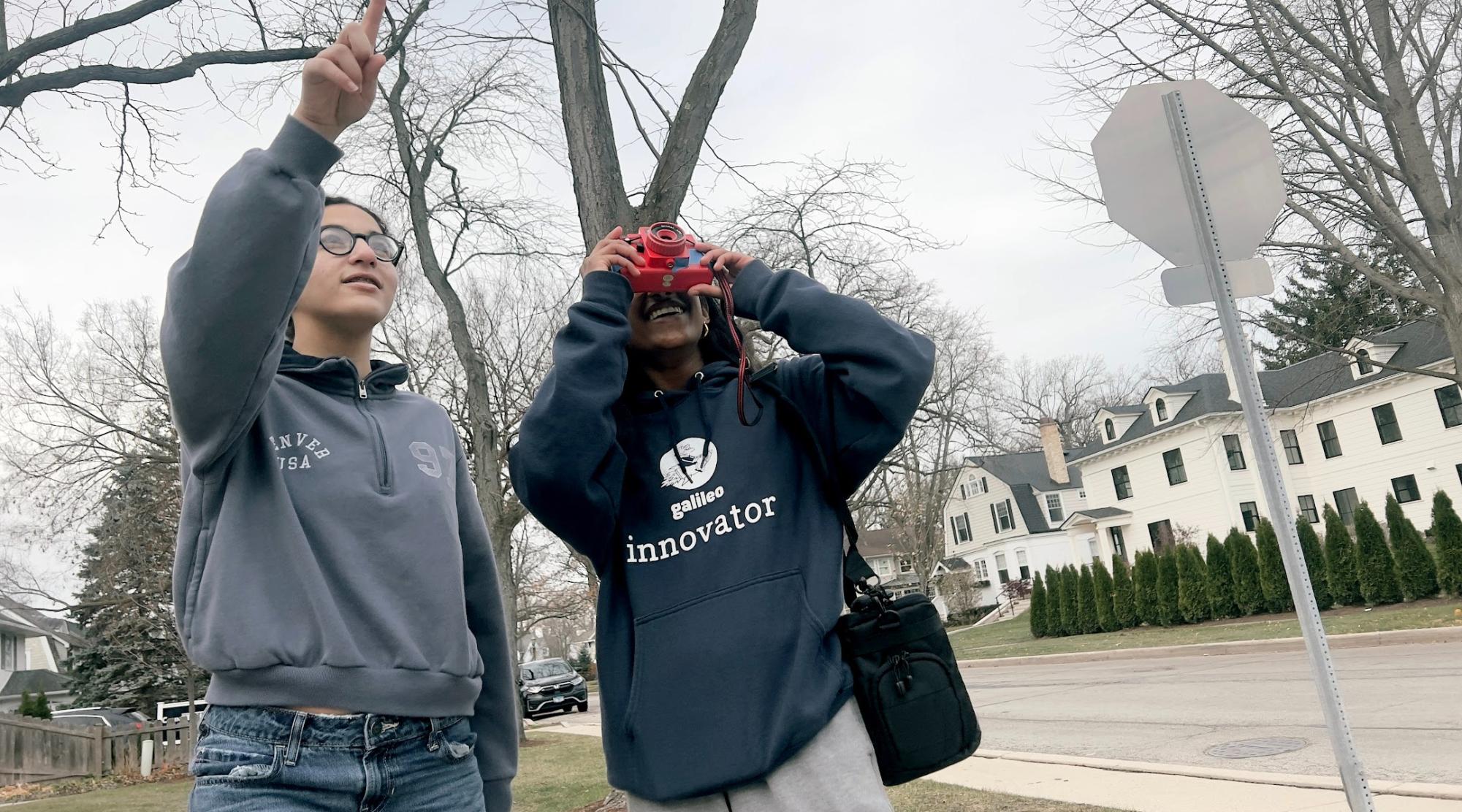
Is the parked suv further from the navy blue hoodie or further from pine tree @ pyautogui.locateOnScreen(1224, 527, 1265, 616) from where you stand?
A: the navy blue hoodie

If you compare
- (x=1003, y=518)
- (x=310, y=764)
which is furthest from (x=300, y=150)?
(x=1003, y=518)

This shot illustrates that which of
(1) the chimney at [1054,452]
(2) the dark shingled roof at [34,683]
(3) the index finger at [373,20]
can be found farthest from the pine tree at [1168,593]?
(2) the dark shingled roof at [34,683]

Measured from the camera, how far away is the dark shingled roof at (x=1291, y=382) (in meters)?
30.9

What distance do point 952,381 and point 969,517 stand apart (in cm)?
2758

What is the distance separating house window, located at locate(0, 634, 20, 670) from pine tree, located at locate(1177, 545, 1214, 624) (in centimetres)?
4456

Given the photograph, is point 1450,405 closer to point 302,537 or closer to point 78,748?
point 78,748

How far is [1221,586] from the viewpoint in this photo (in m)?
23.4

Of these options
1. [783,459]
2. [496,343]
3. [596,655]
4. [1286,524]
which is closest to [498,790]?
[596,655]

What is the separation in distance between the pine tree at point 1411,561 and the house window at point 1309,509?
54.2 ft

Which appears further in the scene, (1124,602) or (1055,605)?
(1055,605)

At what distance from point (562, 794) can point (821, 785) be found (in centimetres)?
767

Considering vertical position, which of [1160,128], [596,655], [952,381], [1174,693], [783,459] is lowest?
[1174,693]

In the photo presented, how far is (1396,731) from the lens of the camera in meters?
7.68

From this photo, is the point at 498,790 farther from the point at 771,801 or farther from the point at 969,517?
the point at 969,517
